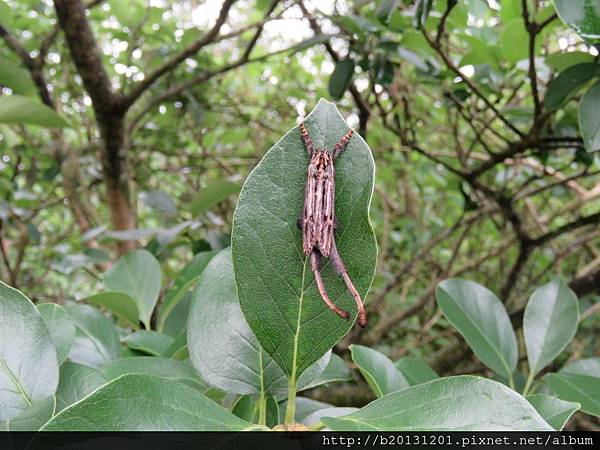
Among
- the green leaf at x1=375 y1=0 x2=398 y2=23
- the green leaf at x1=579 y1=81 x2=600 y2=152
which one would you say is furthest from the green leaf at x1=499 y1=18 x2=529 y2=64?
the green leaf at x1=579 y1=81 x2=600 y2=152

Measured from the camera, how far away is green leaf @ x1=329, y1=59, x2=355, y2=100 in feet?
3.93

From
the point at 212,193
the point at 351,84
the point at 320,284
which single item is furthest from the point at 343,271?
the point at 351,84

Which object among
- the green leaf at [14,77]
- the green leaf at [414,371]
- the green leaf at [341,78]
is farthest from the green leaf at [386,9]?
the green leaf at [14,77]

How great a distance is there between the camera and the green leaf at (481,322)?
761mm

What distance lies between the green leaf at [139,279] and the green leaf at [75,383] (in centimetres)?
30

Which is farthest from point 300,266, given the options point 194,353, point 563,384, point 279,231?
point 563,384

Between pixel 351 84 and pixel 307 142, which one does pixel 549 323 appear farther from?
pixel 351 84

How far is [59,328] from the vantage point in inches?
22.9

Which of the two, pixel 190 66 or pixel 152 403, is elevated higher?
pixel 190 66

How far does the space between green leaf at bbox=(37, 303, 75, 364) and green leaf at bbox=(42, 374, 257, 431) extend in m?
0.19

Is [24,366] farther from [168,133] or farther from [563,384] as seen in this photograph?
[168,133]

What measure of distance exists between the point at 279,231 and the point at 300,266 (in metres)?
0.04

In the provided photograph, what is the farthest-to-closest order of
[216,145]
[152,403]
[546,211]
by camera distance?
[546,211]
[216,145]
[152,403]

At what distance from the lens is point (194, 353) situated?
542 mm
